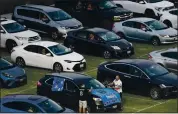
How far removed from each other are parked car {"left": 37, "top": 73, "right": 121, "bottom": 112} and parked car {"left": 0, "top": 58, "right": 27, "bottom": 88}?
277 cm

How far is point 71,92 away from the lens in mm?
25969

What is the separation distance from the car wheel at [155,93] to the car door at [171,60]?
3.28 m

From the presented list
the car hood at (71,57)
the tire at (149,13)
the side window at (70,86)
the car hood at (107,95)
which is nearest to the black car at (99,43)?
the car hood at (71,57)

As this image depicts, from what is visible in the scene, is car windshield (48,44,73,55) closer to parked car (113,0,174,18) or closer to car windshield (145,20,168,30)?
car windshield (145,20,168,30)

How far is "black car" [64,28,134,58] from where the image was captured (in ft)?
115

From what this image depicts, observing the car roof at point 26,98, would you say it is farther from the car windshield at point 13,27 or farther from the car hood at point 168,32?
the car hood at point 168,32

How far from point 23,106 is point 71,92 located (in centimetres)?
353

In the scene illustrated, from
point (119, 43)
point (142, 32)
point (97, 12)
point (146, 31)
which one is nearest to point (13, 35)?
point (119, 43)

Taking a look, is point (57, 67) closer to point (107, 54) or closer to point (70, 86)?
point (107, 54)

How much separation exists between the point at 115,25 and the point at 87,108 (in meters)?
15.3

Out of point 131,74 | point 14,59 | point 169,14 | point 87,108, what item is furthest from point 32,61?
point 169,14

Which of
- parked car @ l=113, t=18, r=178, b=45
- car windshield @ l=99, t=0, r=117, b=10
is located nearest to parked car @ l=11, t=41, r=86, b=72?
parked car @ l=113, t=18, r=178, b=45

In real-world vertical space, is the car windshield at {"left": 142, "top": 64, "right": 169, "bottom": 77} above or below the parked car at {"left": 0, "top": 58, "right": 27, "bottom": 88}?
above

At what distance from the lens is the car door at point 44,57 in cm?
3269
